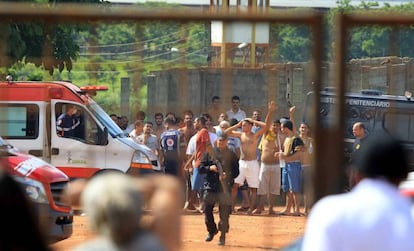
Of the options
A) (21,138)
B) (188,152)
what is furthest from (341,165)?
(21,138)

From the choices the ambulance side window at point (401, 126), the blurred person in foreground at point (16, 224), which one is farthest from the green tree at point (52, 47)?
the ambulance side window at point (401, 126)

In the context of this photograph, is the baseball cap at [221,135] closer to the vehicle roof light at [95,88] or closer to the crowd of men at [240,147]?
the crowd of men at [240,147]

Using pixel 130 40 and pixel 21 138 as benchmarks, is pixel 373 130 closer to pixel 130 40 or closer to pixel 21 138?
pixel 130 40

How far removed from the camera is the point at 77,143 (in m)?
7.04

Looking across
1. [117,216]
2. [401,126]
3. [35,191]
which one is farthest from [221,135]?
[117,216]

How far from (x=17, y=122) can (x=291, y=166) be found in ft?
6.99

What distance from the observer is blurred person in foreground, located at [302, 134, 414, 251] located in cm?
427

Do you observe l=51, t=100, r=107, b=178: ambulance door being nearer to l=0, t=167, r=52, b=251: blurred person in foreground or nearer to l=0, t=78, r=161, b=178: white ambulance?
l=0, t=78, r=161, b=178: white ambulance

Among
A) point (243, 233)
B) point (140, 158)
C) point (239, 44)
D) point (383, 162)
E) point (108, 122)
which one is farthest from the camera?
point (108, 122)

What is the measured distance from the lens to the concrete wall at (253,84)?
5.66 metres

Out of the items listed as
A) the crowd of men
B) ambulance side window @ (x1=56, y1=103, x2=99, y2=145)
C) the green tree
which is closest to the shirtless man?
the crowd of men

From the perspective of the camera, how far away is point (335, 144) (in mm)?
5379

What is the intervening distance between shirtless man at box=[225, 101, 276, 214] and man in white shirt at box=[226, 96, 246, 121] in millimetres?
42

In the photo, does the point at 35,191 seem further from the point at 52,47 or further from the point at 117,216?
the point at 117,216
